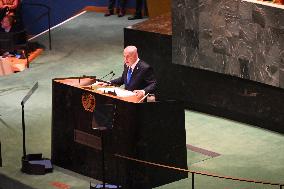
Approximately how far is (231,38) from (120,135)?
9.39ft

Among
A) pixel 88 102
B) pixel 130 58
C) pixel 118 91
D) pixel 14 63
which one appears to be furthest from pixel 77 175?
pixel 14 63

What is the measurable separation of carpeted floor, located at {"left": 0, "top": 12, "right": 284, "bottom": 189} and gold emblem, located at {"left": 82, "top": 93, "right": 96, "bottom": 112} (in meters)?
0.82

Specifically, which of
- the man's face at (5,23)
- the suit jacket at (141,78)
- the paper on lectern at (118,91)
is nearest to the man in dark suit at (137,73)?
the suit jacket at (141,78)

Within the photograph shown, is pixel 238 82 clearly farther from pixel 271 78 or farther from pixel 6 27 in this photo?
pixel 6 27

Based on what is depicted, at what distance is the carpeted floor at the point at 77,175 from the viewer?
9.06m

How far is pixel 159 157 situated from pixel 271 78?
241cm

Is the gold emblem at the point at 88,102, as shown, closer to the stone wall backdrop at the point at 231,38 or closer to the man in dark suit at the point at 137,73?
the man in dark suit at the point at 137,73

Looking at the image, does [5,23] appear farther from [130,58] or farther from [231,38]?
[130,58]

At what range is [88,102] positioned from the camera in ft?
28.5

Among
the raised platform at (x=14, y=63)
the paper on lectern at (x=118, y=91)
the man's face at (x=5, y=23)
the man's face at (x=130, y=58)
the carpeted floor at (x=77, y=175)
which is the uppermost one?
the man's face at (x=130, y=58)

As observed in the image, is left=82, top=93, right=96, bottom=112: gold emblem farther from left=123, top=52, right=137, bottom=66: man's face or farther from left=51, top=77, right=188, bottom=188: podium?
left=123, top=52, right=137, bottom=66: man's face

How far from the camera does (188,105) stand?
→ 37.9 feet

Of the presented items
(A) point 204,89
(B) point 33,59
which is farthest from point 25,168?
(B) point 33,59

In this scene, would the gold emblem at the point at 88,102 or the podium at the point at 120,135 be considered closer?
the podium at the point at 120,135
